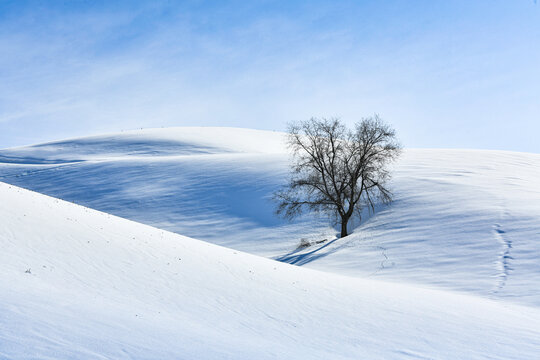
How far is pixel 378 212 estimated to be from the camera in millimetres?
29641

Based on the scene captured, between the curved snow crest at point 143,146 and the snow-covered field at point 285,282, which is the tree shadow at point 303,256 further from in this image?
the curved snow crest at point 143,146

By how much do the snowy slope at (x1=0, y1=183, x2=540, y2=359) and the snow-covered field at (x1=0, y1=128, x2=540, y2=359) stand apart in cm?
4

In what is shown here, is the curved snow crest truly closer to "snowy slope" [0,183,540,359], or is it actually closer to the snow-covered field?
the snow-covered field

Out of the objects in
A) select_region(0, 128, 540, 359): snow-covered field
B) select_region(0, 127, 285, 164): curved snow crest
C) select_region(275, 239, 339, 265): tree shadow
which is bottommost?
select_region(275, 239, 339, 265): tree shadow

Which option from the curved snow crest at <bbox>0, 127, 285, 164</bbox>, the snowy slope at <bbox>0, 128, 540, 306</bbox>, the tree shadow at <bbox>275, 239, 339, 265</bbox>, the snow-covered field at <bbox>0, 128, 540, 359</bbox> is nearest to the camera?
the snow-covered field at <bbox>0, 128, 540, 359</bbox>

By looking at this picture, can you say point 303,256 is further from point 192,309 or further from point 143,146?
point 143,146

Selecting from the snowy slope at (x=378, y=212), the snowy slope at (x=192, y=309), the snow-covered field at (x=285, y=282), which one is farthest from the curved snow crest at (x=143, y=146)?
the snowy slope at (x=192, y=309)

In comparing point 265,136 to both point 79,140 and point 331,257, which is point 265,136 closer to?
point 79,140

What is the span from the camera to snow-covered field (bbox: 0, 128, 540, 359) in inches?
278

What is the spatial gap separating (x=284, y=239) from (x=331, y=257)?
6635 mm

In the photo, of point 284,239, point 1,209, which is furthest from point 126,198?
point 1,209

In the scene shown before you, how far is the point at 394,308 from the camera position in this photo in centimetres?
1114

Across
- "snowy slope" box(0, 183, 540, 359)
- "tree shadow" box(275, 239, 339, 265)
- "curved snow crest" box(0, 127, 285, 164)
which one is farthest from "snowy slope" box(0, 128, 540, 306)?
"snowy slope" box(0, 183, 540, 359)

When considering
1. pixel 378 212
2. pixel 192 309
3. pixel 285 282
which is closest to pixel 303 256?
pixel 378 212
